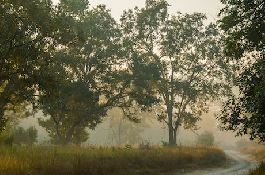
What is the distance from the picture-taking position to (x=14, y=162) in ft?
34.8

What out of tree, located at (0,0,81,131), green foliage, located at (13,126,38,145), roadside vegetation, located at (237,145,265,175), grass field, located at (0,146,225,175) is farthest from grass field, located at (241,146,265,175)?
green foliage, located at (13,126,38,145)

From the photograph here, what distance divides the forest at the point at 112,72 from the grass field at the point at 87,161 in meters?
0.07

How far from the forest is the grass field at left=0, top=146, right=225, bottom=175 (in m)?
0.07

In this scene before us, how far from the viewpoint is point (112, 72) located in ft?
91.2

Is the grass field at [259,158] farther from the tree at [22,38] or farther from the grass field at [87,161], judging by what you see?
the tree at [22,38]

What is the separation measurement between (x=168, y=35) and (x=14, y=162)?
81.7ft

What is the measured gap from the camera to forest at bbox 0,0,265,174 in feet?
42.0

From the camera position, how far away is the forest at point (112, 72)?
12797 mm

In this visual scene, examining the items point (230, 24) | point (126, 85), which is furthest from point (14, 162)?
point (126, 85)


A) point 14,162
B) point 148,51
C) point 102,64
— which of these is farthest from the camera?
point 148,51

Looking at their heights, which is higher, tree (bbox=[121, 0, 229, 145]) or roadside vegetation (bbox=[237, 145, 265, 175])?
tree (bbox=[121, 0, 229, 145])

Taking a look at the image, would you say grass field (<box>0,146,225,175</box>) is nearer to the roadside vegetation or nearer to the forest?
the forest

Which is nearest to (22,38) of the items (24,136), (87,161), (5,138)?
(87,161)

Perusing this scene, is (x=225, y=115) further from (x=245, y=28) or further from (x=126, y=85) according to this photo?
(x=126, y=85)
